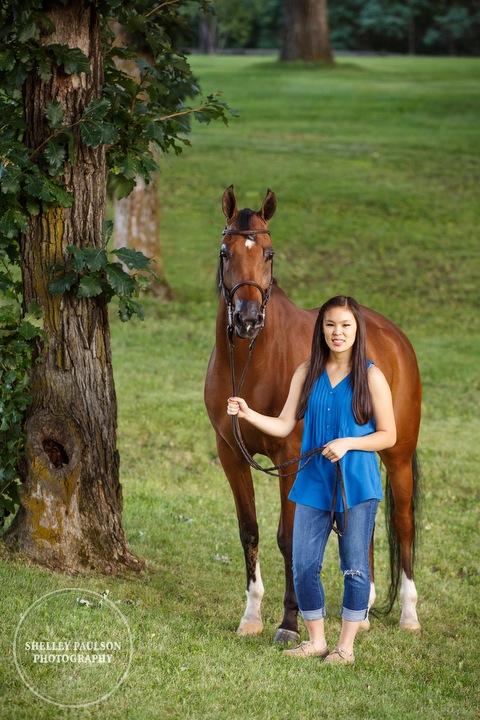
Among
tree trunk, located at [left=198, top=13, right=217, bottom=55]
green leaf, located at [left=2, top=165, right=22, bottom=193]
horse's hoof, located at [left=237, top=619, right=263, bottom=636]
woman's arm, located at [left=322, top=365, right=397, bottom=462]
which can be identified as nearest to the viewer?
woman's arm, located at [left=322, top=365, right=397, bottom=462]

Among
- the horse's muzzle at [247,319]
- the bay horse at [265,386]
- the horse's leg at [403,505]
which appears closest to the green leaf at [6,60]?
the bay horse at [265,386]

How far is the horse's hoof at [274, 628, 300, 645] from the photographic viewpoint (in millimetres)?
5188

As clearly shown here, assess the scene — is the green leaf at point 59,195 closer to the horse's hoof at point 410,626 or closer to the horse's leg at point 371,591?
the horse's leg at point 371,591

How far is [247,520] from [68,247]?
186 centimetres

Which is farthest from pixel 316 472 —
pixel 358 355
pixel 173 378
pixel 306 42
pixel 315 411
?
pixel 306 42

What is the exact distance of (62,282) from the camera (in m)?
5.26

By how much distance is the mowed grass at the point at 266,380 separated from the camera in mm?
4426

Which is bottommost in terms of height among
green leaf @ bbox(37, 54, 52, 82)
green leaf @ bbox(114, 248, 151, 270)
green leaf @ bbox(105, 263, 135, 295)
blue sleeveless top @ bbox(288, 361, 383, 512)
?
blue sleeveless top @ bbox(288, 361, 383, 512)

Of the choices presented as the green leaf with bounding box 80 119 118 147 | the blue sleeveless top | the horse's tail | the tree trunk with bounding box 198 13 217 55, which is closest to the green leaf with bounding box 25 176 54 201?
the green leaf with bounding box 80 119 118 147

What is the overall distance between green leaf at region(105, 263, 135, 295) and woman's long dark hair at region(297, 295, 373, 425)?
1169 mm

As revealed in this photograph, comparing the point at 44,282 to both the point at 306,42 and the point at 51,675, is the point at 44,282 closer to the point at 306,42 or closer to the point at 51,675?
the point at 51,675

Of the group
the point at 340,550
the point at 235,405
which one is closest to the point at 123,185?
the point at 235,405

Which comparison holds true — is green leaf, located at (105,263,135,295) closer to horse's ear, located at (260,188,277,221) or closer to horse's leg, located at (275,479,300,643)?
horse's ear, located at (260,188,277,221)

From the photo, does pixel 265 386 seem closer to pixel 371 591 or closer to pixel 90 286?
pixel 90 286
